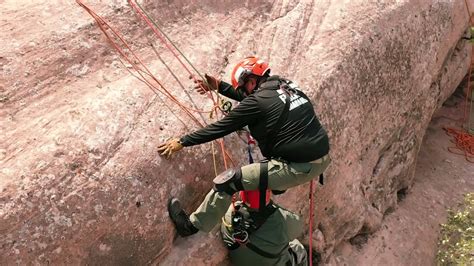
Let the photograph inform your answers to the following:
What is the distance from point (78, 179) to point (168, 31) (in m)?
3.05

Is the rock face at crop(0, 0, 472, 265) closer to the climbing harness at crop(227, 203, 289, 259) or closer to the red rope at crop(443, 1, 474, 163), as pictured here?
the climbing harness at crop(227, 203, 289, 259)

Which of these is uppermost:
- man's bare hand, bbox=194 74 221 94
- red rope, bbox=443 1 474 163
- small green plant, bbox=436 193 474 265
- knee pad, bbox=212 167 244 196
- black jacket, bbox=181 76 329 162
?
black jacket, bbox=181 76 329 162

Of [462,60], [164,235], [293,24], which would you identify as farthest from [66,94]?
[462,60]

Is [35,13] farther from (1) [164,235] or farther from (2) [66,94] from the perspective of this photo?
(1) [164,235]

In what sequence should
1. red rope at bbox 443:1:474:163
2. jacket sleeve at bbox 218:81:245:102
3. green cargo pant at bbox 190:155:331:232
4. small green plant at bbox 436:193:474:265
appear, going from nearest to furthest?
1. green cargo pant at bbox 190:155:331:232
2. jacket sleeve at bbox 218:81:245:102
3. small green plant at bbox 436:193:474:265
4. red rope at bbox 443:1:474:163

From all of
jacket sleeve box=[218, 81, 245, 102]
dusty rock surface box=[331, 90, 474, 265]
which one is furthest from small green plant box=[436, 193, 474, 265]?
jacket sleeve box=[218, 81, 245, 102]

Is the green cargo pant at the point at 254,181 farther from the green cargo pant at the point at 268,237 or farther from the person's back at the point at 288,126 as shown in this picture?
the green cargo pant at the point at 268,237

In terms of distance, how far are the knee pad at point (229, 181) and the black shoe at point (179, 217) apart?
1.85 feet

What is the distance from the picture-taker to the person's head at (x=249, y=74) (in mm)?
6938

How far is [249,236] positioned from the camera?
282 inches

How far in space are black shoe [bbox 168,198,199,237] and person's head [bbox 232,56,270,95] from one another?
1.76 meters

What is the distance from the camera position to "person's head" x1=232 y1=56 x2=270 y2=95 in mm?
6938

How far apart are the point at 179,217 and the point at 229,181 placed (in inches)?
32.7

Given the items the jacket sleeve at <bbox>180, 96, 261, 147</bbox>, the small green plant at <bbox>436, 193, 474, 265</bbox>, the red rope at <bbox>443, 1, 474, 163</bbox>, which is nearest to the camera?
the jacket sleeve at <bbox>180, 96, 261, 147</bbox>
